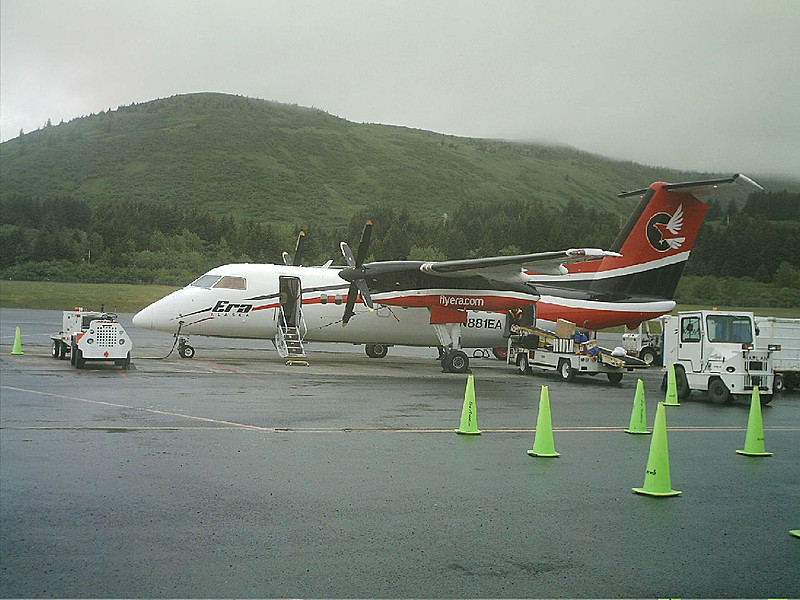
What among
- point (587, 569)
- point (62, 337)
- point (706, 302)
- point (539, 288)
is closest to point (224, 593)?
point (587, 569)

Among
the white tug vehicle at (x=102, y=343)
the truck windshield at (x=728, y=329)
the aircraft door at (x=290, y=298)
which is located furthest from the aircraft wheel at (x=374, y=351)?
the truck windshield at (x=728, y=329)

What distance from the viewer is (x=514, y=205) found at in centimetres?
6862

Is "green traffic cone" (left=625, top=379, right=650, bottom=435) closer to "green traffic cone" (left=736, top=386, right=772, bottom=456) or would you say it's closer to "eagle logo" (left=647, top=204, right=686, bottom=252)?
"green traffic cone" (left=736, top=386, right=772, bottom=456)

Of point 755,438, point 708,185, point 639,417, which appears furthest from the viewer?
point 708,185

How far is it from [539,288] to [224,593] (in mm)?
23403

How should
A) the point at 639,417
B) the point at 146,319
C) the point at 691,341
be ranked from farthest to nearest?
the point at 146,319, the point at 691,341, the point at 639,417

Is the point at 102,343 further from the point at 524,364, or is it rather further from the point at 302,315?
the point at 524,364

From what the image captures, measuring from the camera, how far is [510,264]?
22.1 meters

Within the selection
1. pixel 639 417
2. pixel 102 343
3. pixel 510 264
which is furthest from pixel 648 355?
pixel 102 343

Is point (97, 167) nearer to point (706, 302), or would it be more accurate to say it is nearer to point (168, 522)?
point (706, 302)

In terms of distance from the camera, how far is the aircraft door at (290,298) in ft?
82.1

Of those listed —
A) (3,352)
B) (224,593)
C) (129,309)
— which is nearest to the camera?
(224,593)

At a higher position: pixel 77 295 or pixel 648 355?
pixel 77 295

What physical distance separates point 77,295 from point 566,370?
48.8 metres
